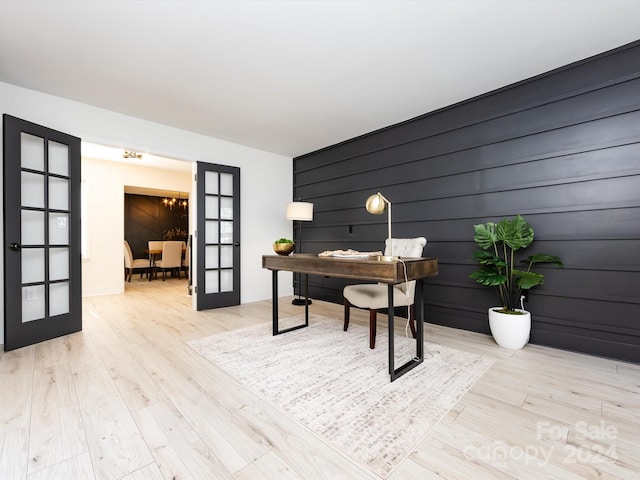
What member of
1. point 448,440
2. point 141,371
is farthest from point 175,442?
point 448,440

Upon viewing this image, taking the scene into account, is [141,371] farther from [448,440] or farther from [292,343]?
[448,440]

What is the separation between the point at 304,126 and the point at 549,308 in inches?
128

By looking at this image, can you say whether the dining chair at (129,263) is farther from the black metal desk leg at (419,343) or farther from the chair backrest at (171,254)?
the black metal desk leg at (419,343)

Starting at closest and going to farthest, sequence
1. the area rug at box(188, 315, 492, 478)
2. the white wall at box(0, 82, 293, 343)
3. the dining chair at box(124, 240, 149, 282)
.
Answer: the area rug at box(188, 315, 492, 478), the white wall at box(0, 82, 293, 343), the dining chair at box(124, 240, 149, 282)

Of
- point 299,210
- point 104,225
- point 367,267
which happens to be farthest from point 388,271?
point 104,225

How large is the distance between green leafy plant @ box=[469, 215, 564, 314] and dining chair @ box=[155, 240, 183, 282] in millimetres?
6492

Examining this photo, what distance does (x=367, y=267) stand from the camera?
6.34ft

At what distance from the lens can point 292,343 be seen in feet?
8.74

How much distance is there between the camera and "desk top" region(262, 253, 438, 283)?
5.98ft

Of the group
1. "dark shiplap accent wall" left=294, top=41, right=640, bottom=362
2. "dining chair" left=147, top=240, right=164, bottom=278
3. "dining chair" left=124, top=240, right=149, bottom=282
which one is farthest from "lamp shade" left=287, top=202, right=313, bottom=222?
"dining chair" left=124, top=240, right=149, bottom=282

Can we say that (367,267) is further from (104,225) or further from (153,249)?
(153,249)

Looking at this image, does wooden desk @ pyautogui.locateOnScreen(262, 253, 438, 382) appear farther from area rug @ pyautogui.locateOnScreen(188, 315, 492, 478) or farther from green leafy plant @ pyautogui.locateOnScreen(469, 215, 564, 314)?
green leafy plant @ pyautogui.locateOnScreen(469, 215, 564, 314)

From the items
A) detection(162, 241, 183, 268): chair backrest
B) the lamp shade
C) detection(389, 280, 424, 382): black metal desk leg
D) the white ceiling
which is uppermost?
the white ceiling

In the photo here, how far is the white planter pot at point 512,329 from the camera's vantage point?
246 centimetres
